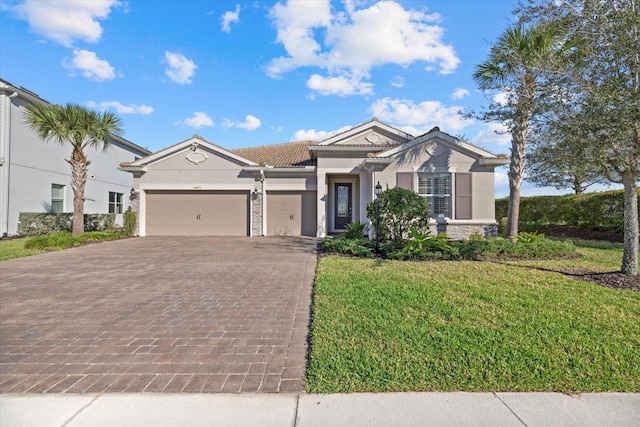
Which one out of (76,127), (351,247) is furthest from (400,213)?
(76,127)

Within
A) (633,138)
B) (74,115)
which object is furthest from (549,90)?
(74,115)

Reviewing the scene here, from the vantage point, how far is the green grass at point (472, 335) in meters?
2.96

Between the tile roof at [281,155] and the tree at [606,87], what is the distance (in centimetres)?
1073

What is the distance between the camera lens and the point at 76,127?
12969 mm

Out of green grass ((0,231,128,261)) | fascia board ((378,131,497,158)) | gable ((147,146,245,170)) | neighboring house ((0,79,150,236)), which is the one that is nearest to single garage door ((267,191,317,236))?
gable ((147,146,245,170))

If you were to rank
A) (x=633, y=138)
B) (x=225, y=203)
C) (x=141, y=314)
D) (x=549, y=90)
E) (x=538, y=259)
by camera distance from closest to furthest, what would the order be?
(x=141, y=314) < (x=633, y=138) < (x=549, y=90) < (x=538, y=259) < (x=225, y=203)

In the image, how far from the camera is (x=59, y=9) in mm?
9266

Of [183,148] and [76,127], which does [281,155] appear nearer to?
[183,148]

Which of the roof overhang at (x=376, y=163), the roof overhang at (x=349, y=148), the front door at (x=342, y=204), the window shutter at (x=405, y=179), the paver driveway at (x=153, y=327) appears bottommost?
the paver driveway at (x=153, y=327)

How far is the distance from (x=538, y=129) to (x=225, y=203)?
13.0 m

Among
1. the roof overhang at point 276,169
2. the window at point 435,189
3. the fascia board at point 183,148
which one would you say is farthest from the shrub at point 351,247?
the fascia board at point 183,148

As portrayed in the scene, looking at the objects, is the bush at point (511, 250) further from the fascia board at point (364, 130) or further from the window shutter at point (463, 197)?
the fascia board at point (364, 130)

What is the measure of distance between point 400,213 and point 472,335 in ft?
20.0

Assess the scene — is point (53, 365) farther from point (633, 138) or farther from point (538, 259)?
point (538, 259)
